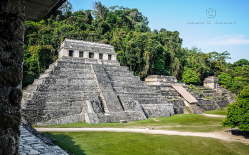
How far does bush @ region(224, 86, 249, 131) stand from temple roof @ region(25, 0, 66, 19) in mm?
11755

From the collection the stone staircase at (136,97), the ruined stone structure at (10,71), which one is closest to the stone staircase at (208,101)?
the stone staircase at (136,97)

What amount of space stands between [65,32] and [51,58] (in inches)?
268

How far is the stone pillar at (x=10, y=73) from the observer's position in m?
1.63

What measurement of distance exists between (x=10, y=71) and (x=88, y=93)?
55.4 feet

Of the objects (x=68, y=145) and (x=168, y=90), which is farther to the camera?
(x=168, y=90)

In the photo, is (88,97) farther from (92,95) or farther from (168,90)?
(168,90)

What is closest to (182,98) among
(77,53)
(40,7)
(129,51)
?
(129,51)

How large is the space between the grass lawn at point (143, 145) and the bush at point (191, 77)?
30.5 m

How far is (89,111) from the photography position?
16.4m

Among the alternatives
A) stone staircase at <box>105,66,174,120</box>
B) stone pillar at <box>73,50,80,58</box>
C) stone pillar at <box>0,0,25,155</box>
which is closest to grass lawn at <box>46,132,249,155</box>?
stone pillar at <box>0,0,25,155</box>

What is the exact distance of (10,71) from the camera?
1691 millimetres

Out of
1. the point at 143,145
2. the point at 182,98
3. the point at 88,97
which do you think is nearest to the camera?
the point at 143,145

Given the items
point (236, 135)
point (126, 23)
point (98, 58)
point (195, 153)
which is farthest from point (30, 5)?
point (126, 23)

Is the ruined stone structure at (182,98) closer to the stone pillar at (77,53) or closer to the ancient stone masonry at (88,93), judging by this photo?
the ancient stone masonry at (88,93)
